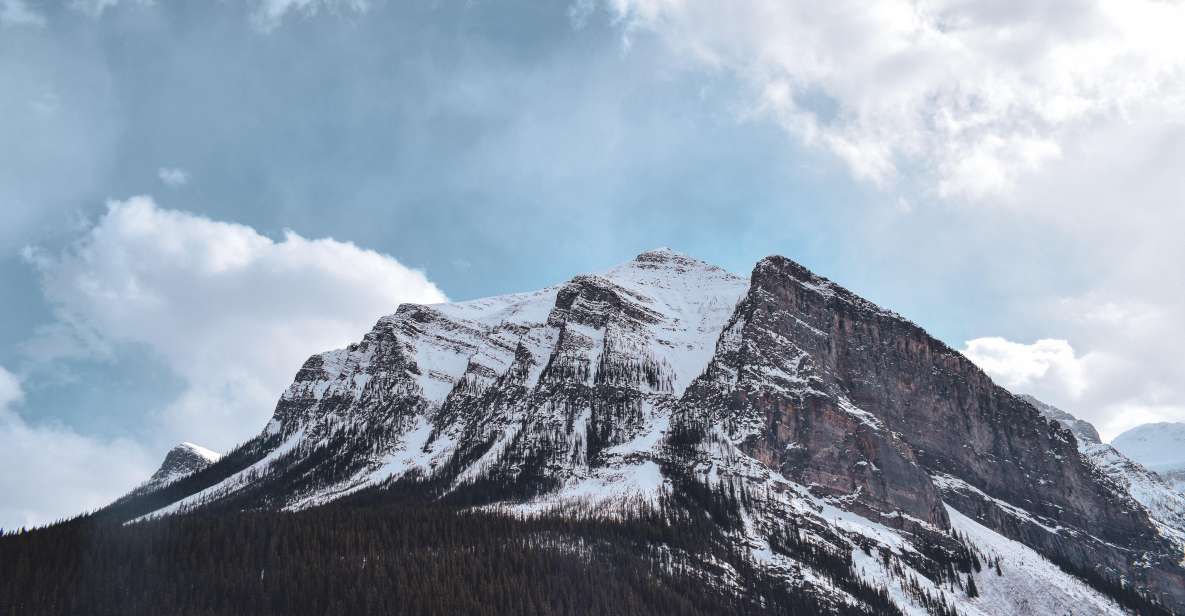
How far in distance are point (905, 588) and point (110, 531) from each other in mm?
128149

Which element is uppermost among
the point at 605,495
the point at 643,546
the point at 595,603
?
the point at 605,495

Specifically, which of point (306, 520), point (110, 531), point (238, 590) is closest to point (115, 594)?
point (238, 590)

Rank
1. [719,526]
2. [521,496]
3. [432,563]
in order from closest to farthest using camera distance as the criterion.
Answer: [432,563] < [719,526] < [521,496]

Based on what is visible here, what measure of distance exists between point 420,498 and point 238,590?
79.1 metres

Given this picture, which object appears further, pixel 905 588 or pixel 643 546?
pixel 905 588

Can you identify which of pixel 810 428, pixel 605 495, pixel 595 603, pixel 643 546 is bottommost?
pixel 595 603

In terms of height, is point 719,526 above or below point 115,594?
above

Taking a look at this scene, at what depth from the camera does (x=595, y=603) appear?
110875 mm

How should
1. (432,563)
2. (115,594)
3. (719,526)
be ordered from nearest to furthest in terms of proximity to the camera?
1. (115,594)
2. (432,563)
3. (719,526)

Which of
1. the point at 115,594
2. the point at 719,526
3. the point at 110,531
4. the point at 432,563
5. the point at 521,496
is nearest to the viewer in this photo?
the point at 115,594

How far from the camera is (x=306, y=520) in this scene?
13925 centimetres

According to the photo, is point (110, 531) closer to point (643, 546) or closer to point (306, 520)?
point (306, 520)

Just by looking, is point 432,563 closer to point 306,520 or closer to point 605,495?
point 306,520

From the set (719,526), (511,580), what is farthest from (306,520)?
(719,526)
